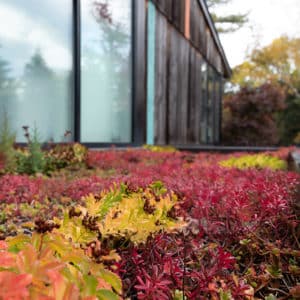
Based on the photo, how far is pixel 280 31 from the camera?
140 feet

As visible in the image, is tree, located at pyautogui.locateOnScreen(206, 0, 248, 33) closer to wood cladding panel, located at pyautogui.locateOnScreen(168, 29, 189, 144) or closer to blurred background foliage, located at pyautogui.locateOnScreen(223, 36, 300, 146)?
blurred background foliage, located at pyautogui.locateOnScreen(223, 36, 300, 146)

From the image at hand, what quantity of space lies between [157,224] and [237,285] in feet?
1.07

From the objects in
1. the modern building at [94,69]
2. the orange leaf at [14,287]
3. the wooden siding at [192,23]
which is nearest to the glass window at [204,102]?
the wooden siding at [192,23]

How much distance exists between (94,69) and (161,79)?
3446 millimetres

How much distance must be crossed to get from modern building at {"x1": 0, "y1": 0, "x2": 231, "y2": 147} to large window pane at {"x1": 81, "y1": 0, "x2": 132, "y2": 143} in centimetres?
2

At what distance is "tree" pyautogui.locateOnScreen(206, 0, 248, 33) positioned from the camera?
3070cm

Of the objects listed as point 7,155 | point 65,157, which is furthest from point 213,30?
point 7,155

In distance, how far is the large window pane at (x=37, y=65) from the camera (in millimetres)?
5633

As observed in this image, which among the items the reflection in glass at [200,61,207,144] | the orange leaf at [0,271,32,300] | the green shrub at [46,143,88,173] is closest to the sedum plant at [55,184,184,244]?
the orange leaf at [0,271,32,300]

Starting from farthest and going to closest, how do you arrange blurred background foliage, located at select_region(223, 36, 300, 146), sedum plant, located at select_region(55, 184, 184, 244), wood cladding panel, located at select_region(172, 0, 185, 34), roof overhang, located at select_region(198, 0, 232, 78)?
blurred background foliage, located at select_region(223, 36, 300, 146) < roof overhang, located at select_region(198, 0, 232, 78) < wood cladding panel, located at select_region(172, 0, 185, 34) < sedum plant, located at select_region(55, 184, 184, 244)

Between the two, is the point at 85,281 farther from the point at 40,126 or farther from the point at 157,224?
the point at 40,126

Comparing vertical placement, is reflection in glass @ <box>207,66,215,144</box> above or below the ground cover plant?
above

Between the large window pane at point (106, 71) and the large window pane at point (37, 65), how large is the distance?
0.40 m

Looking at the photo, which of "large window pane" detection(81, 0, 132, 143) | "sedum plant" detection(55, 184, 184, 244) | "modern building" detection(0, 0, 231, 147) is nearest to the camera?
"sedum plant" detection(55, 184, 184, 244)
